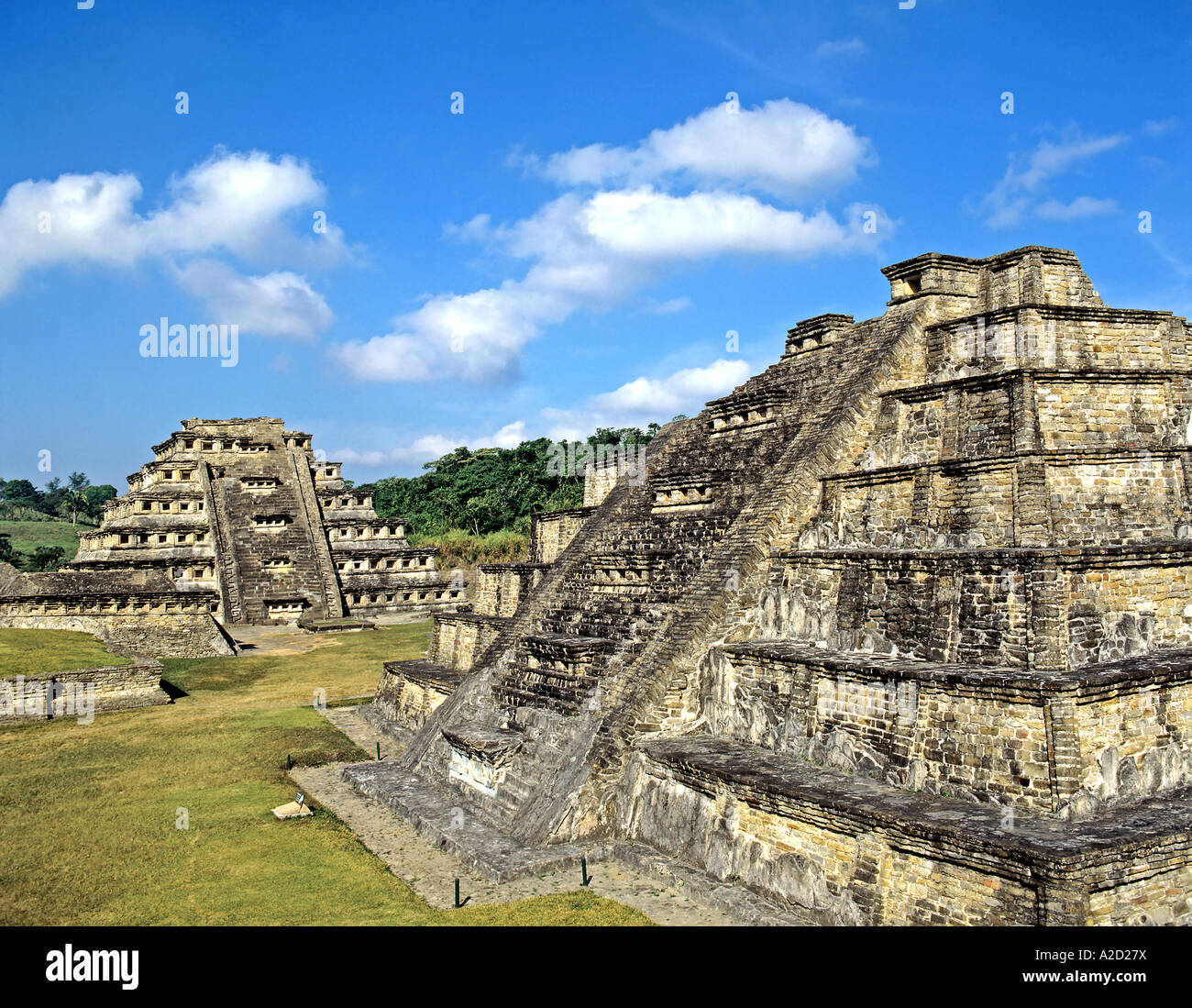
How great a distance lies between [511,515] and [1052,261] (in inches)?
1922

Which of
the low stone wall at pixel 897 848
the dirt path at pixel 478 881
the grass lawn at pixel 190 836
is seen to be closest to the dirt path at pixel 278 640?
the grass lawn at pixel 190 836

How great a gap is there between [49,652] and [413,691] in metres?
11.8

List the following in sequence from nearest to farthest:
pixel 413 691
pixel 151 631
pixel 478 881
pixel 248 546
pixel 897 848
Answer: pixel 897 848
pixel 478 881
pixel 413 691
pixel 151 631
pixel 248 546

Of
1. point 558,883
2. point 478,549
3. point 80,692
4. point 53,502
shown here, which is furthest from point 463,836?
point 53,502

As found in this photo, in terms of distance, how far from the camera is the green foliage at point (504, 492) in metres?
60.5

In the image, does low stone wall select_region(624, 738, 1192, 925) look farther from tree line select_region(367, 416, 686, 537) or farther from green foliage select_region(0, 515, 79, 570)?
green foliage select_region(0, 515, 79, 570)

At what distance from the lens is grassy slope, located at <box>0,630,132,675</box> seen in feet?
72.6

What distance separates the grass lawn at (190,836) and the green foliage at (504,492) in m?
38.0

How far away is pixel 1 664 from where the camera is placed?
2197cm

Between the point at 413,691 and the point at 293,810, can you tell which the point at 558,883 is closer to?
the point at 293,810

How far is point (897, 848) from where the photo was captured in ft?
29.7

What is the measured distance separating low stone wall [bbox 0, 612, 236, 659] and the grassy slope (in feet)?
7.21

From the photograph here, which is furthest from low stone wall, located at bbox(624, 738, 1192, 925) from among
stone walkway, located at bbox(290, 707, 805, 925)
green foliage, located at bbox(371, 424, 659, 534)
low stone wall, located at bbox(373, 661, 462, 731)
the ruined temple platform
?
green foliage, located at bbox(371, 424, 659, 534)
